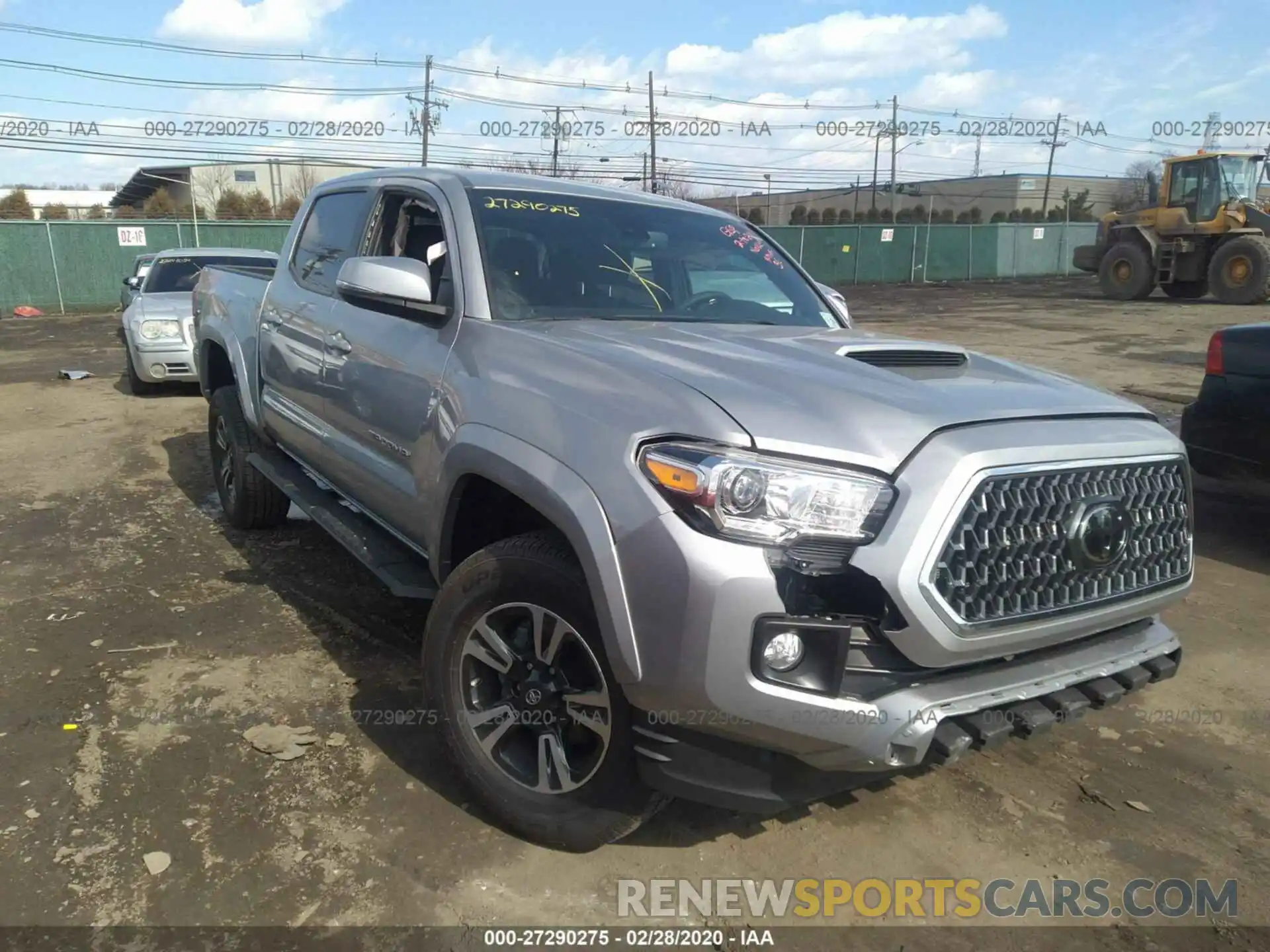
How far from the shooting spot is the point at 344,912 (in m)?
2.55

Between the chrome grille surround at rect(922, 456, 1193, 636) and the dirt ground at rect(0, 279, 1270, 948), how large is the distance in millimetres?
891

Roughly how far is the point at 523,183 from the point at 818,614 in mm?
2381

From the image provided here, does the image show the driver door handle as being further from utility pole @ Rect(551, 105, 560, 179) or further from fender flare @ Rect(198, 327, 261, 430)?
utility pole @ Rect(551, 105, 560, 179)

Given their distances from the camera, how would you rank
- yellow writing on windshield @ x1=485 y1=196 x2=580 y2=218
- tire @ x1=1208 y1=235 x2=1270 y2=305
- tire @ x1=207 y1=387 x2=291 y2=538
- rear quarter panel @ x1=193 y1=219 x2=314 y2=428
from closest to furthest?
yellow writing on windshield @ x1=485 y1=196 x2=580 y2=218, rear quarter panel @ x1=193 y1=219 x2=314 y2=428, tire @ x1=207 y1=387 x2=291 y2=538, tire @ x1=1208 y1=235 x2=1270 y2=305

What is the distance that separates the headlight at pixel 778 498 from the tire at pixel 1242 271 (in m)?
24.8

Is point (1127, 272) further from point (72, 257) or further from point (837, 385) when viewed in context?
point (72, 257)

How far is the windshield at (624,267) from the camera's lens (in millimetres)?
3404

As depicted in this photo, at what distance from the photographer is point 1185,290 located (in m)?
26.1

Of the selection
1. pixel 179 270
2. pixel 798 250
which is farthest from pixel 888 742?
pixel 798 250

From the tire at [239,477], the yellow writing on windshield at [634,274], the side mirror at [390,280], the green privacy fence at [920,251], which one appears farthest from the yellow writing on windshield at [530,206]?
the green privacy fence at [920,251]

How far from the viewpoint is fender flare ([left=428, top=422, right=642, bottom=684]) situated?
7.56 ft

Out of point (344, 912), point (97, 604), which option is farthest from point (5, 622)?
point (344, 912)

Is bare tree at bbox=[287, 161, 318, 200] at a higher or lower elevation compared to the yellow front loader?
higher

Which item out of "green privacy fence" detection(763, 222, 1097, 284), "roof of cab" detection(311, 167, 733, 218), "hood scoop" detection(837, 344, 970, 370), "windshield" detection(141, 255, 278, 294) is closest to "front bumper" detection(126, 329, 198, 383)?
"windshield" detection(141, 255, 278, 294)
